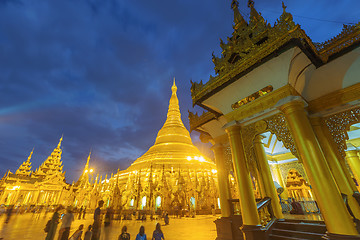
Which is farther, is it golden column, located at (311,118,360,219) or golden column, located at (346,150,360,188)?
golden column, located at (346,150,360,188)

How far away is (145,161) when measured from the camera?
27688 millimetres

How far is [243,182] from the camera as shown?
536 cm

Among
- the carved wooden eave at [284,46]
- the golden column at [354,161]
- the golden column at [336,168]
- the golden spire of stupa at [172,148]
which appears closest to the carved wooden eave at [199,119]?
the carved wooden eave at [284,46]

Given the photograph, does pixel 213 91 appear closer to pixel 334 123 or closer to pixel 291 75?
pixel 291 75

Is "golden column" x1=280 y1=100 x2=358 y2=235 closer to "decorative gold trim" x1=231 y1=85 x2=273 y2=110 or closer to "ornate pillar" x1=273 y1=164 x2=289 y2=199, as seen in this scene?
"decorative gold trim" x1=231 y1=85 x2=273 y2=110

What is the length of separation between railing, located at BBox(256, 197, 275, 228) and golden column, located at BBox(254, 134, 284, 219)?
0.66 feet

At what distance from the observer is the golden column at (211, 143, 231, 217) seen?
687cm

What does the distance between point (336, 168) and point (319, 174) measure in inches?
77.2

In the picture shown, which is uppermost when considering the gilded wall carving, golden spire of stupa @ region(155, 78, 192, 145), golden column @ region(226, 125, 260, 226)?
golden spire of stupa @ region(155, 78, 192, 145)

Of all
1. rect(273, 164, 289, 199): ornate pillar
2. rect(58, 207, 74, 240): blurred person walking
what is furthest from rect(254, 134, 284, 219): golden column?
rect(58, 207, 74, 240): blurred person walking

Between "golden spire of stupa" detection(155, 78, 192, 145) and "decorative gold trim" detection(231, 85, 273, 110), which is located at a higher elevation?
"golden spire of stupa" detection(155, 78, 192, 145)

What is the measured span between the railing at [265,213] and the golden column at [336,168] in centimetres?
243

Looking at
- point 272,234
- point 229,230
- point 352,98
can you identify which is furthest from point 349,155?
point 229,230

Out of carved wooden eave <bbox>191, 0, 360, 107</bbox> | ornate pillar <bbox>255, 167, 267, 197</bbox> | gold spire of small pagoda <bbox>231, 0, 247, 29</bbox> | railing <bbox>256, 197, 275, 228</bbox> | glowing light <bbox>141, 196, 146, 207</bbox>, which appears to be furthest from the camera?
glowing light <bbox>141, 196, 146, 207</bbox>
